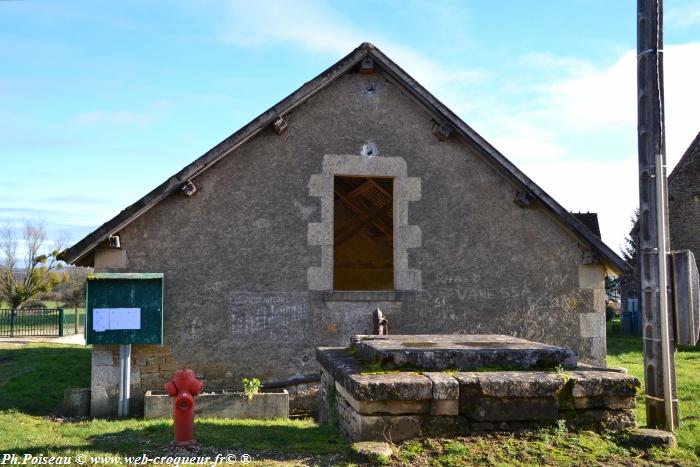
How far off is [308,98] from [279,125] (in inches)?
25.2

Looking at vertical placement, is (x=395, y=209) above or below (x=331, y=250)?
above

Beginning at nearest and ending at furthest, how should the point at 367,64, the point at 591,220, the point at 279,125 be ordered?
the point at 279,125 → the point at 367,64 → the point at 591,220

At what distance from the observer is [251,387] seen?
8.87 m

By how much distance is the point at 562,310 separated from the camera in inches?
401

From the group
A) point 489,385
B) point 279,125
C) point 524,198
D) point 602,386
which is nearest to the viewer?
point 489,385

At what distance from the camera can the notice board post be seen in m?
8.86

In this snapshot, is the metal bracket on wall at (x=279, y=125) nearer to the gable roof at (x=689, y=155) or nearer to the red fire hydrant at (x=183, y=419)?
the red fire hydrant at (x=183, y=419)

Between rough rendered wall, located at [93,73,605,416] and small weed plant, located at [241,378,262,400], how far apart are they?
0.30 metres

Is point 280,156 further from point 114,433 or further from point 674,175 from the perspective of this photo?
point 674,175

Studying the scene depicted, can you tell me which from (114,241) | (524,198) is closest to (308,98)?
(114,241)

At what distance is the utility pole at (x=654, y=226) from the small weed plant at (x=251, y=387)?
4.92 metres

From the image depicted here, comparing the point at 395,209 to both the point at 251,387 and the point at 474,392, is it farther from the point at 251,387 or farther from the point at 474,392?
the point at 474,392

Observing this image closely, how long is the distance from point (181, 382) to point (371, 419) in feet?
→ 6.69

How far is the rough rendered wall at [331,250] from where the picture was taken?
9.21 m
